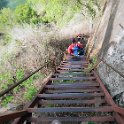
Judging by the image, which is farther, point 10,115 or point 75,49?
point 75,49

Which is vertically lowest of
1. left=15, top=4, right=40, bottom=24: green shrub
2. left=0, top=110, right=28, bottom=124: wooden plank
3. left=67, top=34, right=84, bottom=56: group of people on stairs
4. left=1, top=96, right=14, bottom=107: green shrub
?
left=0, top=110, right=28, bottom=124: wooden plank

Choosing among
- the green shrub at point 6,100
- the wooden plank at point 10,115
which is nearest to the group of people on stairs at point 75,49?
the green shrub at point 6,100

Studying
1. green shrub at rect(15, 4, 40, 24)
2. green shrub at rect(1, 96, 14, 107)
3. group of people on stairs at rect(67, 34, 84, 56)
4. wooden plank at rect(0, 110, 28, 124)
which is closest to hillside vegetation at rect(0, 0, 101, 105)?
green shrub at rect(1, 96, 14, 107)

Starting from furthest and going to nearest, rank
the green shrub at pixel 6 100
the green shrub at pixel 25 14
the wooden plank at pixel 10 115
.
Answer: the green shrub at pixel 25 14 → the green shrub at pixel 6 100 → the wooden plank at pixel 10 115

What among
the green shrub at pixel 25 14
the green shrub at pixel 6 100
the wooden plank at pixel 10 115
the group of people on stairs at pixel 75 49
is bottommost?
the wooden plank at pixel 10 115

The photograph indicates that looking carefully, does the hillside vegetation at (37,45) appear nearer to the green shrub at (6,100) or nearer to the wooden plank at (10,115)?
the green shrub at (6,100)

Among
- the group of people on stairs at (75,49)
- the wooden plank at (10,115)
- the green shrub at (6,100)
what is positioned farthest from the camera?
the group of people on stairs at (75,49)

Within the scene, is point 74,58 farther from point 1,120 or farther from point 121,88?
point 1,120

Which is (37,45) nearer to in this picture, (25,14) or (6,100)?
(6,100)

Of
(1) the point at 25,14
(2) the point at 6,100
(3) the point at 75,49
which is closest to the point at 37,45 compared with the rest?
(3) the point at 75,49

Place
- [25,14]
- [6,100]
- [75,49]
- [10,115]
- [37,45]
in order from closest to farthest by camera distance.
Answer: [10,115], [6,100], [75,49], [37,45], [25,14]

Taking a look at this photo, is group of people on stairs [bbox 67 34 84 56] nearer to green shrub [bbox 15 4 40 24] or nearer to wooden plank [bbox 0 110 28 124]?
wooden plank [bbox 0 110 28 124]

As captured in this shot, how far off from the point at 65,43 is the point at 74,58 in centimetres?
470

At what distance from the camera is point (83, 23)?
77.3 feet
